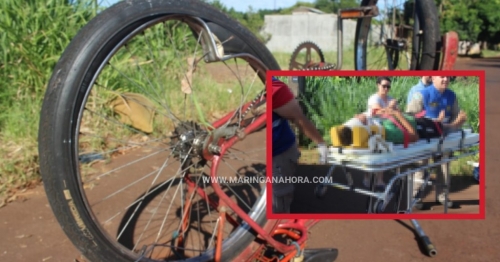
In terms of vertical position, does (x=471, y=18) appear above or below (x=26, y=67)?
above

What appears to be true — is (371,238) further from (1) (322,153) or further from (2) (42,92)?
(2) (42,92)


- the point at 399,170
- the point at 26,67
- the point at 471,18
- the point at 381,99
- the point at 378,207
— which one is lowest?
the point at 378,207

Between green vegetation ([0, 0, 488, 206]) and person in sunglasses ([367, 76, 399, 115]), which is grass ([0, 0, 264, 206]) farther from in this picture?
person in sunglasses ([367, 76, 399, 115])

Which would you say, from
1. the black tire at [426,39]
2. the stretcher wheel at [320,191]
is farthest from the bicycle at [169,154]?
the black tire at [426,39]

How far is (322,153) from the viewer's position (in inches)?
68.1

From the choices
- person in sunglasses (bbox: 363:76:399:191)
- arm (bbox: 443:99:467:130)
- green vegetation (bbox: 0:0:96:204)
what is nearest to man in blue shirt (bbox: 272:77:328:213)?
person in sunglasses (bbox: 363:76:399:191)

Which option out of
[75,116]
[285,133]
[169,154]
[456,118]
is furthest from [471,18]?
[75,116]

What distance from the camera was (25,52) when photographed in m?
5.12

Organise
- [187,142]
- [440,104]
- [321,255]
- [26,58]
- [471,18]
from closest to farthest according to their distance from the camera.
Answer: [440,104] < [187,142] < [321,255] < [26,58] < [471,18]

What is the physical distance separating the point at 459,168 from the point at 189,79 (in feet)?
3.86

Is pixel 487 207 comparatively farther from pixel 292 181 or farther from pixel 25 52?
pixel 25 52

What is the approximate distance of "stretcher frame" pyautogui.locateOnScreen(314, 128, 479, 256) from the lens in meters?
1.74

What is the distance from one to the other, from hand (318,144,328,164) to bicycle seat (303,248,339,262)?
0.98 m

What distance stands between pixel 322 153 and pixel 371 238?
4.75 feet
